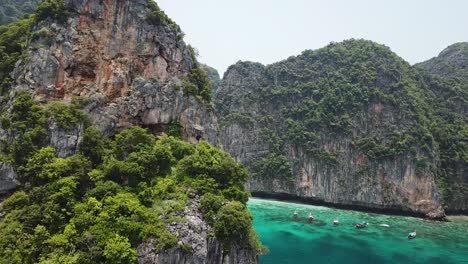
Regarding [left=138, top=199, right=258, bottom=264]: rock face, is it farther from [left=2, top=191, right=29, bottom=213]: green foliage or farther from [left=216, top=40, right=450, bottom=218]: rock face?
[left=216, top=40, right=450, bottom=218]: rock face

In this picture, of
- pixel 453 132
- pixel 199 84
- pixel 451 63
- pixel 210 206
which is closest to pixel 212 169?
pixel 210 206

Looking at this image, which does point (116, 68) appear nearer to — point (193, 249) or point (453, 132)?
point (193, 249)

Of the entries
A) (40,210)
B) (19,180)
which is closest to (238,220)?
(40,210)

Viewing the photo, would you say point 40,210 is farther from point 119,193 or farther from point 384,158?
point 384,158

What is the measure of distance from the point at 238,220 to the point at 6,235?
10778 mm

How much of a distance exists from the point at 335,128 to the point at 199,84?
39.3m

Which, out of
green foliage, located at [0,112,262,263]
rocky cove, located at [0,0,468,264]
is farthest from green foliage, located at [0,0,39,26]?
green foliage, located at [0,112,262,263]

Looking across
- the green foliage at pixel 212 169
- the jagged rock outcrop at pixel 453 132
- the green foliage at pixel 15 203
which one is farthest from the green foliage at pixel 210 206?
the jagged rock outcrop at pixel 453 132

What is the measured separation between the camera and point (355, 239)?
3641 cm

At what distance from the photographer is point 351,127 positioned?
64.8 meters

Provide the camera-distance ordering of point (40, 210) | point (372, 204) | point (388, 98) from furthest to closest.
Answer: point (388, 98) < point (372, 204) < point (40, 210)

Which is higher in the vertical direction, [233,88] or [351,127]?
A: [233,88]

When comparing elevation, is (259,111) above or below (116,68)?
above

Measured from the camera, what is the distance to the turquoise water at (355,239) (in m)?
29.9
